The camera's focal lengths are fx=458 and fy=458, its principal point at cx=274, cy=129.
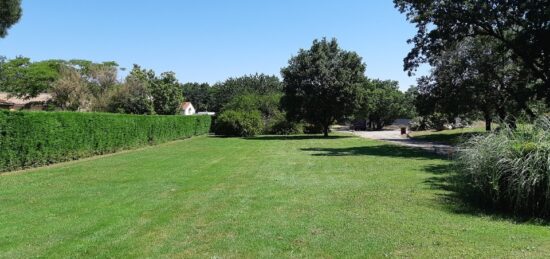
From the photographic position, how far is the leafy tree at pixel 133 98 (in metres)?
47.8

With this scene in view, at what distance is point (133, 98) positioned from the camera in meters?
47.8

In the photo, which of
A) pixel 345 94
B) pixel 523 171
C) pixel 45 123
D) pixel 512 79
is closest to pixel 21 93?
pixel 345 94

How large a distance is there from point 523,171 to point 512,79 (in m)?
24.9

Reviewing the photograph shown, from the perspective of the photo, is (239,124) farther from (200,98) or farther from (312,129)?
(200,98)

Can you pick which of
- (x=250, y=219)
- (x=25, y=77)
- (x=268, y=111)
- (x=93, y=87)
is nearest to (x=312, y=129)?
(x=268, y=111)

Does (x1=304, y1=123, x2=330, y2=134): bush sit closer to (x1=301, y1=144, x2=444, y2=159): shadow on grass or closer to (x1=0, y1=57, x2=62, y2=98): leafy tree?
(x1=301, y1=144, x2=444, y2=159): shadow on grass

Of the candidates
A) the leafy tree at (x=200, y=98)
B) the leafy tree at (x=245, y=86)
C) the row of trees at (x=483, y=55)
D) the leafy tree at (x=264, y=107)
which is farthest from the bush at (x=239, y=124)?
the leafy tree at (x=200, y=98)

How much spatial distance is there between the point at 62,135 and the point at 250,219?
44.3 ft

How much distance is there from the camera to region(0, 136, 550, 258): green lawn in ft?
19.1

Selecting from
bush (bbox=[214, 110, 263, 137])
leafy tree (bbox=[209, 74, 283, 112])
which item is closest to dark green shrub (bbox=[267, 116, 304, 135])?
bush (bbox=[214, 110, 263, 137])

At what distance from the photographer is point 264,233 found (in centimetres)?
659

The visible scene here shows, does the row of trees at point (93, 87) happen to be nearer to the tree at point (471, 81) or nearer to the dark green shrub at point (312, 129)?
the dark green shrub at point (312, 129)

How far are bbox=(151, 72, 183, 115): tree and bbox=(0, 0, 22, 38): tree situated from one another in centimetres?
2560

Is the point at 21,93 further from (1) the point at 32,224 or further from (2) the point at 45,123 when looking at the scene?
(1) the point at 32,224
